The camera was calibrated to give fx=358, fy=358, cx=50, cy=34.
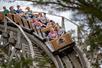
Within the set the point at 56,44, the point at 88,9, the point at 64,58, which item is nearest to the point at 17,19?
the point at 56,44

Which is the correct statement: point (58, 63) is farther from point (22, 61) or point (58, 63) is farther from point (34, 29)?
point (22, 61)

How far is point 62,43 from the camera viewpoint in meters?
11.2

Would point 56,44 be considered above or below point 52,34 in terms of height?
below

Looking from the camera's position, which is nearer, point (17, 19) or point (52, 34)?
point (52, 34)

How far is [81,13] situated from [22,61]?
65 cm

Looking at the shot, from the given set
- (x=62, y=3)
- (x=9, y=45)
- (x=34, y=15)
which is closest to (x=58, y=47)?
(x=9, y=45)

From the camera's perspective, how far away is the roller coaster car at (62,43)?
11102mm

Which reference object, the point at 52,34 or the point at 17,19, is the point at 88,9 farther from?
the point at 17,19

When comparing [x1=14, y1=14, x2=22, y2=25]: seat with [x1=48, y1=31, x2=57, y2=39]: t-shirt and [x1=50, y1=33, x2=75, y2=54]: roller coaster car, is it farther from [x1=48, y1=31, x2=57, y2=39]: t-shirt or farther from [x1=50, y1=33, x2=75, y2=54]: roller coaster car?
[x1=50, y1=33, x2=75, y2=54]: roller coaster car

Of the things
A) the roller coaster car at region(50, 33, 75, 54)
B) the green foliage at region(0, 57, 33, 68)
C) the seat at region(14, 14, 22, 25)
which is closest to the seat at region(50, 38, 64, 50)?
the roller coaster car at region(50, 33, 75, 54)

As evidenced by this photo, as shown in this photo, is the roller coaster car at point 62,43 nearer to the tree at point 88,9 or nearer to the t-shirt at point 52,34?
the t-shirt at point 52,34

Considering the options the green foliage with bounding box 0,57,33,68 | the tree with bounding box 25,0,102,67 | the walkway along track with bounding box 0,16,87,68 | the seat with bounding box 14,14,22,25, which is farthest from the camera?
the seat with bounding box 14,14,22,25

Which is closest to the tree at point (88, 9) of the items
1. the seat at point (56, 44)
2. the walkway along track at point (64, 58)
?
the walkway along track at point (64, 58)

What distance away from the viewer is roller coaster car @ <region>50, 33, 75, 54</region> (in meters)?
11.1
